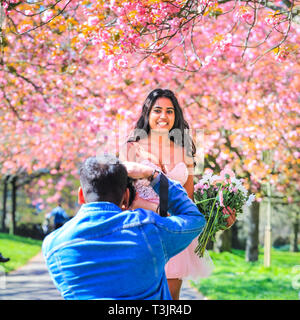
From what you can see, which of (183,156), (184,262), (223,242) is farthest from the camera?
(223,242)

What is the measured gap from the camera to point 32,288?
8.39 meters

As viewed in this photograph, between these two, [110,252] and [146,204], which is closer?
[110,252]

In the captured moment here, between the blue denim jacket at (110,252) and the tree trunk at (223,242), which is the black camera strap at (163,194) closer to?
the blue denim jacket at (110,252)

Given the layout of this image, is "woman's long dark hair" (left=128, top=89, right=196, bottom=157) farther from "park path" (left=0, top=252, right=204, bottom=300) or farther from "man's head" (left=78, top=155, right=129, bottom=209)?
"park path" (left=0, top=252, right=204, bottom=300)

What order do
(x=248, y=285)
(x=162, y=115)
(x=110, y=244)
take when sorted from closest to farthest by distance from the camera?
1. (x=110, y=244)
2. (x=162, y=115)
3. (x=248, y=285)

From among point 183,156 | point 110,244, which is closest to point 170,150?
point 183,156

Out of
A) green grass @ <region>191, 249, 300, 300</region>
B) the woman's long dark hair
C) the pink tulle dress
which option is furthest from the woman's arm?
green grass @ <region>191, 249, 300, 300</region>

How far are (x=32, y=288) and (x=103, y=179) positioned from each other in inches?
280

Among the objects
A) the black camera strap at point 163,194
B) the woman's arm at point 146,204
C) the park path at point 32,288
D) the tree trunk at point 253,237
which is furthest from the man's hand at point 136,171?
the tree trunk at point 253,237

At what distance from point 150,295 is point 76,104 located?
945cm

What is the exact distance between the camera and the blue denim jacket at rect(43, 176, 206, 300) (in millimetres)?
1813

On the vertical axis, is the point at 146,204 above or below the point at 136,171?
below

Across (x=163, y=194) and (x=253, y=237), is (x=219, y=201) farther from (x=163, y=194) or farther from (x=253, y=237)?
(x=253, y=237)

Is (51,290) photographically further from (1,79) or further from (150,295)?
(150,295)
